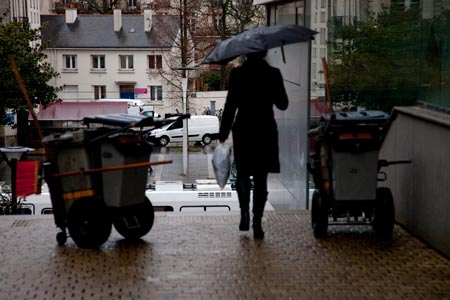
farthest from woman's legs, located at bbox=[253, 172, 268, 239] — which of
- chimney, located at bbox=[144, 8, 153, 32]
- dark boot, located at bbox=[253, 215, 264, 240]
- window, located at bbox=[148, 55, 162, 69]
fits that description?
chimney, located at bbox=[144, 8, 153, 32]

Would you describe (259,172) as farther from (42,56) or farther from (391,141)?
(42,56)

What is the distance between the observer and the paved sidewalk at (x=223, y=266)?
654 centimetres

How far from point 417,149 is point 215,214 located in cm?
261

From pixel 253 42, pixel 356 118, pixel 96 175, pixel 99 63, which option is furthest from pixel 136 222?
pixel 99 63

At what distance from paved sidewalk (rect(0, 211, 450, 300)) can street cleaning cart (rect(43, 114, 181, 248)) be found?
26 cm

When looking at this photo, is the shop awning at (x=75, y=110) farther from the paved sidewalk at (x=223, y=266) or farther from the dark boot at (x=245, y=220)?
the paved sidewalk at (x=223, y=266)

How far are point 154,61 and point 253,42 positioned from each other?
200 feet

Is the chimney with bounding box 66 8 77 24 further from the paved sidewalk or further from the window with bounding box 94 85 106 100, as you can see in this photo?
the paved sidewalk

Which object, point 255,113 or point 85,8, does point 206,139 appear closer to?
point 85,8

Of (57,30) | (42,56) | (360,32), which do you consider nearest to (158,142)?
(42,56)

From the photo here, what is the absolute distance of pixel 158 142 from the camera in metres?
54.1

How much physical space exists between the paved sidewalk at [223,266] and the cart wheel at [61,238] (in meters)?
0.06

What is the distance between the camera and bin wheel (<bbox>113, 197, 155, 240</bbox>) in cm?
823

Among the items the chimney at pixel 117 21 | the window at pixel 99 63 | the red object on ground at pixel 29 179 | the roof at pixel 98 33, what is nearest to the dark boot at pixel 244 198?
the red object on ground at pixel 29 179
